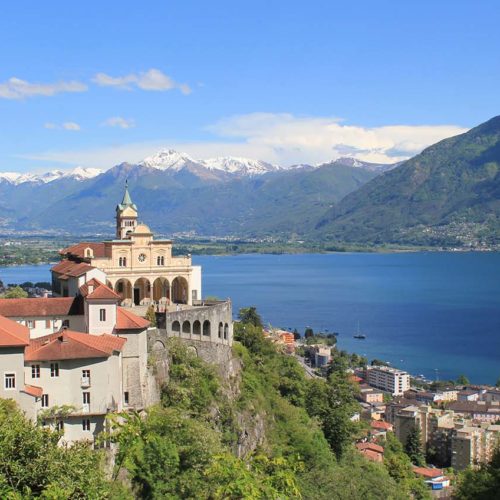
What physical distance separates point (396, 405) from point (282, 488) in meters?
57.7

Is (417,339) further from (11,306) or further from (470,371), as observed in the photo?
(11,306)

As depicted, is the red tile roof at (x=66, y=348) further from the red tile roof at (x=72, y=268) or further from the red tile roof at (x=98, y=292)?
the red tile roof at (x=72, y=268)

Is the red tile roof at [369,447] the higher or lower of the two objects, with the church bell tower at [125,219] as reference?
lower

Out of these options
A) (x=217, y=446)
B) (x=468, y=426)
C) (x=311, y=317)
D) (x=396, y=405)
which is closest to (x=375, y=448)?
(x=468, y=426)

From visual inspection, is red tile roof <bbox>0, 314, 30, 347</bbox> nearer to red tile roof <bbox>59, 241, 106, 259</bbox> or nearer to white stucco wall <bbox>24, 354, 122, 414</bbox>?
white stucco wall <bbox>24, 354, 122, 414</bbox>

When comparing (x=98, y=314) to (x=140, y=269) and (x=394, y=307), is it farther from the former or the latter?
(x=394, y=307)

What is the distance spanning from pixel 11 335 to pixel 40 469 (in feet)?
26.5

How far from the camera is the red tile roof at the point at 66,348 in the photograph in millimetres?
21703

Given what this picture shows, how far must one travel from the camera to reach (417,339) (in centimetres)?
10019

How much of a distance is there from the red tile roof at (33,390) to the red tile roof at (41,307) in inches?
233

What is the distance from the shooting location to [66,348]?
72.1 feet

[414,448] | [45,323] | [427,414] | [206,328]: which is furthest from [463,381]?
[45,323]

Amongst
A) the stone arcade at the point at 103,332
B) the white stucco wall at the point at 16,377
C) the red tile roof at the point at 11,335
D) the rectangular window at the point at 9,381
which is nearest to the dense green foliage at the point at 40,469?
the stone arcade at the point at 103,332

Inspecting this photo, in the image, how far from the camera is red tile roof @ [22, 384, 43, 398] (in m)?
20.6
